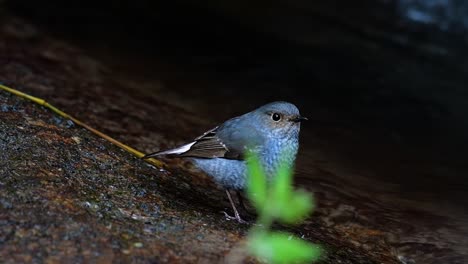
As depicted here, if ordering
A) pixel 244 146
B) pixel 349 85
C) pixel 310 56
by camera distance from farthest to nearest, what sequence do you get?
1. pixel 310 56
2. pixel 349 85
3. pixel 244 146

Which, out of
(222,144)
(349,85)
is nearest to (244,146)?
(222,144)

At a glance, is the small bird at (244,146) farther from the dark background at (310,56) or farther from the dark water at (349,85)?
the dark background at (310,56)

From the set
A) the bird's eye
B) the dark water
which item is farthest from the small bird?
the dark water

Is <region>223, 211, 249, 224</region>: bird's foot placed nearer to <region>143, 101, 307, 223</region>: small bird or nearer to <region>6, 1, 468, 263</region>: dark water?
<region>143, 101, 307, 223</region>: small bird

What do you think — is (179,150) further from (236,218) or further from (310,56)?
(310,56)

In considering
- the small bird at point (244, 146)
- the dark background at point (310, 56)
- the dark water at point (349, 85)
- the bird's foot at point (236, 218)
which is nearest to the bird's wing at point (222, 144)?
the small bird at point (244, 146)

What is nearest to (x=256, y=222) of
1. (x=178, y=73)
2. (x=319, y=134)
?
(x=319, y=134)

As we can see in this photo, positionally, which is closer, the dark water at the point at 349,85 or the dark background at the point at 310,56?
the dark water at the point at 349,85

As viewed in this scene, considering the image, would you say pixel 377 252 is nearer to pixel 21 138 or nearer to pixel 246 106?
pixel 21 138
